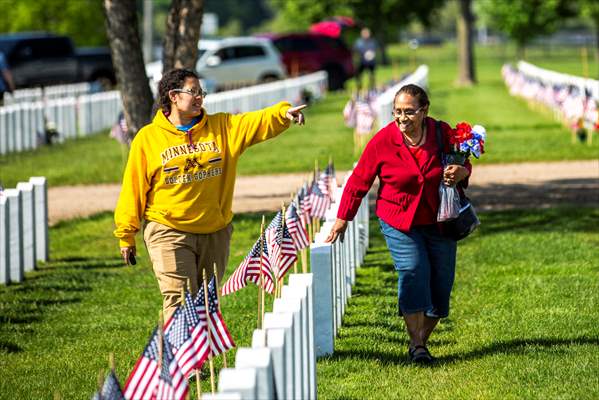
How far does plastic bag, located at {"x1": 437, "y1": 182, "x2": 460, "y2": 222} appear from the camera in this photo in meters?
7.86

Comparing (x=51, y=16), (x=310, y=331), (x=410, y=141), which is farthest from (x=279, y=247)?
(x=51, y=16)

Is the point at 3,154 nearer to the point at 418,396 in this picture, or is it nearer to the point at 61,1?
the point at 418,396

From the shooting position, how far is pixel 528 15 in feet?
224

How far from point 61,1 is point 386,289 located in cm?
4500

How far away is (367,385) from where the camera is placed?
25.7ft

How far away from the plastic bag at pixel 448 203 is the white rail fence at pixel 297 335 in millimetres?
864

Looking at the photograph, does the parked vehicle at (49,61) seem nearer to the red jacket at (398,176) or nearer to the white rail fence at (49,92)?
the white rail fence at (49,92)

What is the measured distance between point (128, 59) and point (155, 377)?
950 centimetres

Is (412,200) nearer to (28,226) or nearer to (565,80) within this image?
(28,226)

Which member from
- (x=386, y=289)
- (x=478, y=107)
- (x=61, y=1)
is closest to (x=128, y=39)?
(x=386, y=289)

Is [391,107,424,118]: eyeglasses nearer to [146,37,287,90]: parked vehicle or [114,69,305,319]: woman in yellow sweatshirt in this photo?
[114,69,305,319]: woman in yellow sweatshirt

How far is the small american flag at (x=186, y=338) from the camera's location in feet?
21.2

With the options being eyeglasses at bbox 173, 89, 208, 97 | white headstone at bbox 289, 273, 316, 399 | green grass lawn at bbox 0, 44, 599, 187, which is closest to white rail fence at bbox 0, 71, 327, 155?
green grass lawn at bbox 0, 44, 599, 187

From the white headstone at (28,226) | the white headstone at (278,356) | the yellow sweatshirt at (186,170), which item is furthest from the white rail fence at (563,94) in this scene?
the white headstone at (278,356)
